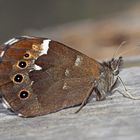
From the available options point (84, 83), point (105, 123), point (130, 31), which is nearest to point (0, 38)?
point (130, 31)

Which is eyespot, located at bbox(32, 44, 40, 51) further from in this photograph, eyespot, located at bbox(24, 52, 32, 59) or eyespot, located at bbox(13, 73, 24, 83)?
eyespot, located at bbox(13, 73, 24, 83)

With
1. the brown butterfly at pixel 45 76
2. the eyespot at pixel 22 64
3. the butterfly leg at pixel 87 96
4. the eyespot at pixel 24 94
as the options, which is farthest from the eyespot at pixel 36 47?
the butterfly leg at pixel 87 96

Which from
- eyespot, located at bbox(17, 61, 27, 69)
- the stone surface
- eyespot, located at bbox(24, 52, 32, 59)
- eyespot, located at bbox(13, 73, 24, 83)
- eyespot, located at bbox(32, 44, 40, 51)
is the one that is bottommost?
the stone surface

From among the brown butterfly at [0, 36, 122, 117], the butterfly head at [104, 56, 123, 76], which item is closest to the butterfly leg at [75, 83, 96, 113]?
the brown butterfly at [0, 36, 122, 117]

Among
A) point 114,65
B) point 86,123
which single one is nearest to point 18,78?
point 114,65

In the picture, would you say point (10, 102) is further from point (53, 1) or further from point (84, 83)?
point (53, 1)

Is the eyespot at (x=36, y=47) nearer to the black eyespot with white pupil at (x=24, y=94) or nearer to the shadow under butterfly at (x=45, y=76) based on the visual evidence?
the shadow under butterfly at (x=45, y=76)

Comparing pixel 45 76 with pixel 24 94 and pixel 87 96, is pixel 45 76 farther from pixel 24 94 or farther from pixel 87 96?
pixel 87 96

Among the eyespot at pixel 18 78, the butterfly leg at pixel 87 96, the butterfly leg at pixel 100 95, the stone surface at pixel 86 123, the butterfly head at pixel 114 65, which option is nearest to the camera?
the stone surface at pixel 86 123

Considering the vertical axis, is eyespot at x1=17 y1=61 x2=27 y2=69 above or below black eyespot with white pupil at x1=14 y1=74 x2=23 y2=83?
above
